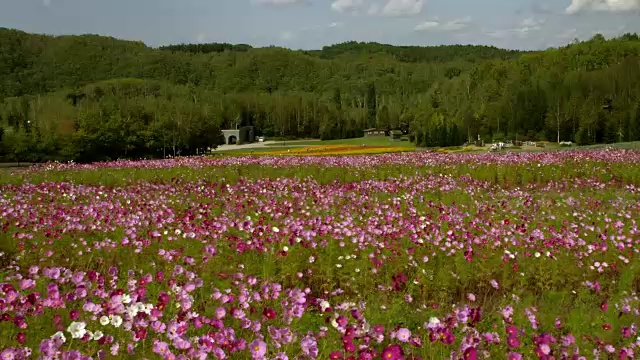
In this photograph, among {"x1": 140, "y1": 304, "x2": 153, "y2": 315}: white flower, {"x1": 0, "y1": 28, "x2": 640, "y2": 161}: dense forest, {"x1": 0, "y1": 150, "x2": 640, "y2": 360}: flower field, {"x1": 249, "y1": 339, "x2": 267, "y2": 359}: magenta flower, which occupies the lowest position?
{"x1": 0, "y1": 150, "x2": 640, "y2": 360}: flower field

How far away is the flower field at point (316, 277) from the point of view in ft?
10.7

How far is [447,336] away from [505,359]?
29.3 inches

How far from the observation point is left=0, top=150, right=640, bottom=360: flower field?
129 inches

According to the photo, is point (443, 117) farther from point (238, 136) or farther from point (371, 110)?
point (371, 110)

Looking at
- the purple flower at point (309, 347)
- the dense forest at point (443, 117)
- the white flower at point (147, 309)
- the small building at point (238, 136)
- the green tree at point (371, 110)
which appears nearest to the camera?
the purple flower at point (309, 347)

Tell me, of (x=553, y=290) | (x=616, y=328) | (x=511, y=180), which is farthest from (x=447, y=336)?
(x=511, y=180)

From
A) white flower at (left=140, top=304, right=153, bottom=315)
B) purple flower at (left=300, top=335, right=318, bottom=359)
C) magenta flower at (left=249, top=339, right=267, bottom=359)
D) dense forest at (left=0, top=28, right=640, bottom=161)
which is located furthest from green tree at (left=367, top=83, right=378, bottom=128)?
magenta flower at (left=249, top=339, right=267, bottom=359)

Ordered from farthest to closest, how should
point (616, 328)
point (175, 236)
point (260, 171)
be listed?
point (260, 171), point (175, 236), point (616, 328)

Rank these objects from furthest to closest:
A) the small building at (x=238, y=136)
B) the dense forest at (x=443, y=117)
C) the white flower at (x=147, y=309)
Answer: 1. the small building at (x=238, y=136)
2. the dense forest at (x=443, y=117)
3. the white flower at (x=147, y=309)

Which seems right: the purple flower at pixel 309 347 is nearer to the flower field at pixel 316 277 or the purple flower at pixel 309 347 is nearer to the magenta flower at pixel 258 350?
the flower field at pixel 316 277

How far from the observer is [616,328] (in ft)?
15.1

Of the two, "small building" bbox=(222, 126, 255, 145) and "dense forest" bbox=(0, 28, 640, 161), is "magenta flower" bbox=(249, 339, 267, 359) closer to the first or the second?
"dense forest" bbox=(0, 28, 640, 161)

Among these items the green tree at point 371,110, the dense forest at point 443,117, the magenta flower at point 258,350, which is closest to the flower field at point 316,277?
the magenta flower at point 258,350

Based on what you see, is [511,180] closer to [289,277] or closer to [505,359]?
[289,277]
